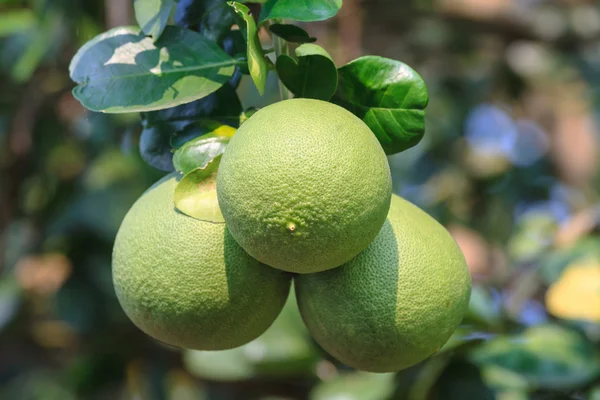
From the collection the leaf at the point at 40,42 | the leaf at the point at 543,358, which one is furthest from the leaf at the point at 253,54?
the leaf at the point at 40,42

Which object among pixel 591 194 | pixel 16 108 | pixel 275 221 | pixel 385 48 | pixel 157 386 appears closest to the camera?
pixel 275 221

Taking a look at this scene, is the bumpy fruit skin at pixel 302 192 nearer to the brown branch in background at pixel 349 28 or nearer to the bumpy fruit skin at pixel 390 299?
the bumpy fruit skin at pixel 390 299

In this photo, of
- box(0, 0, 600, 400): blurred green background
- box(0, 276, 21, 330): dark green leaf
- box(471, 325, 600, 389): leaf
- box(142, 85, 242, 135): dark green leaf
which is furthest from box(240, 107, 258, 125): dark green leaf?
box(0, 276, 21, 330): dark green leaf

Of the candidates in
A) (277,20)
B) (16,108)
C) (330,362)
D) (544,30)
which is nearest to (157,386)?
(330,362)

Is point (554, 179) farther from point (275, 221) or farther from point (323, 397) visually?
point (275, 221)

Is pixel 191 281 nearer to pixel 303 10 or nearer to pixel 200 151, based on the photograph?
pixel 200 151

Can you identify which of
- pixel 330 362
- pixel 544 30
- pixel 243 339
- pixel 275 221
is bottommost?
pixel 330 362

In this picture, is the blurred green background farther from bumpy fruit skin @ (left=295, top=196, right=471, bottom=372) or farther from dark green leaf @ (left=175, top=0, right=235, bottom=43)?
dark green leaf @ (left=175, top=0, right=235, bottom=43)

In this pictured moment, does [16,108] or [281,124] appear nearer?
[281,124]
